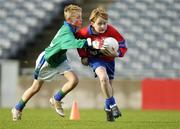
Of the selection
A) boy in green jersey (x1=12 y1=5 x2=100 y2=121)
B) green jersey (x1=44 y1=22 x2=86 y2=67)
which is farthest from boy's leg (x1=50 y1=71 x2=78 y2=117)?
green jersey (x1=44 y1=22 x2=86 y2=67)

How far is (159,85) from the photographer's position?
63.1ft

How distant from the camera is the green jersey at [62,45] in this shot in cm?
1116

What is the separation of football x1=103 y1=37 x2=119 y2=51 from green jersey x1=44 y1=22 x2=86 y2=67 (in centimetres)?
Answer: 32

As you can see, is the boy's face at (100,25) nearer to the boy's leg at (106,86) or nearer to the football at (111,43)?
the football at (111,43)

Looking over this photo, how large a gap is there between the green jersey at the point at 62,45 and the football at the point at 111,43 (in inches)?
12.5

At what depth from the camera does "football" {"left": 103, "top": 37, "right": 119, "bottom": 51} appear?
11.2 m

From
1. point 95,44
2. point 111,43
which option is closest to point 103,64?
point 111,43

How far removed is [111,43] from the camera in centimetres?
1122

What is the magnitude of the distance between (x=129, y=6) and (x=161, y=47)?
7.15ft

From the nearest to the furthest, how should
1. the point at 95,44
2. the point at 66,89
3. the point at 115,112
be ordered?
1. the point at 95,44
2. the point at 115,112
3. the point at 66,89

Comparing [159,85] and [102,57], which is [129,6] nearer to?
[159,85]

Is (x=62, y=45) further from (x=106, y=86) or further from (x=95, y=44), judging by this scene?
(x=106, y=86)

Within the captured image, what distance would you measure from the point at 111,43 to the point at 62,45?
2.37 ft

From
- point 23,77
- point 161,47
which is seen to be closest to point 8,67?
point 23,77
